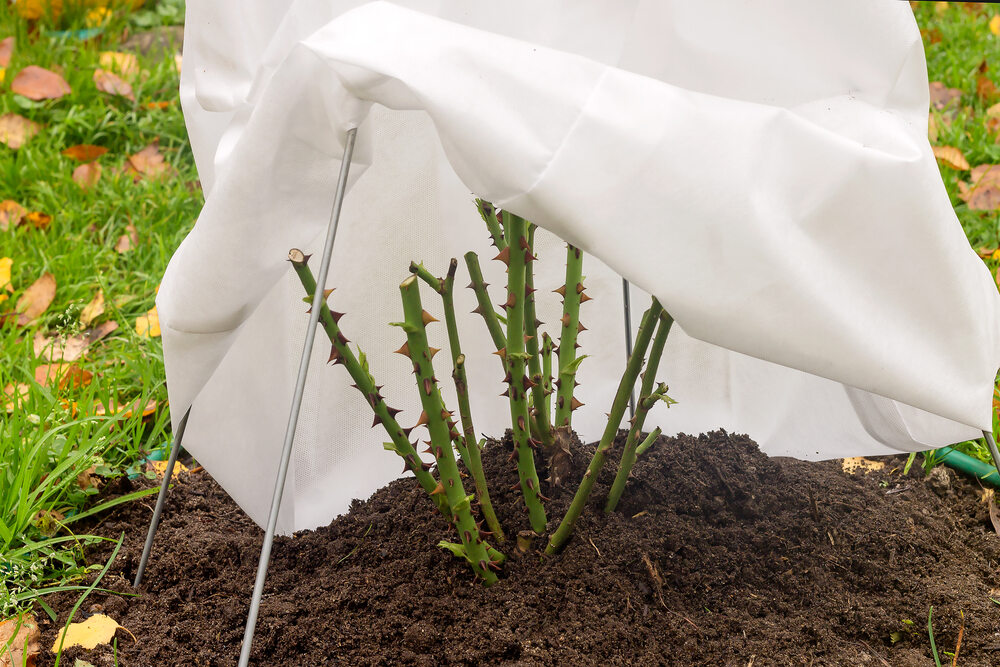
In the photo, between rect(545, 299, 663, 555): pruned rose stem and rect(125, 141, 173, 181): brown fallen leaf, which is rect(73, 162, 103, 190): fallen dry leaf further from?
rect(545, 299, 663, 555): pruned rose stem

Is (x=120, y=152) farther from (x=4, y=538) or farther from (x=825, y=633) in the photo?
(x=825, y=633)

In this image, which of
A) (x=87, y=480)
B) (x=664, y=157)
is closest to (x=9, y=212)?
(x=87, y=480)

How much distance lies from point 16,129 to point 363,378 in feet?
7.47

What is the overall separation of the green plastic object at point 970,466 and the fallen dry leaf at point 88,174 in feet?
8.20

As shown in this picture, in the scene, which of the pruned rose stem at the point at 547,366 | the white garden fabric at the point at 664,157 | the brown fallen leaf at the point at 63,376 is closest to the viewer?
the white garden fabric at the point at 664,157

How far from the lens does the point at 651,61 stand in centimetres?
110

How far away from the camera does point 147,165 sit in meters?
2.90

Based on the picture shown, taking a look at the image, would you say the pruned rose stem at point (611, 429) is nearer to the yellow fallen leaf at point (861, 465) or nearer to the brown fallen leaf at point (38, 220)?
the yellow fallen leaf at point (861, 465)

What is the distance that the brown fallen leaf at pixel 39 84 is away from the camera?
299 centimetres

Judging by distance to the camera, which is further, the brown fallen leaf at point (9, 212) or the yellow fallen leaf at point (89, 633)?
the brown fallen leaf at point (9, 212)

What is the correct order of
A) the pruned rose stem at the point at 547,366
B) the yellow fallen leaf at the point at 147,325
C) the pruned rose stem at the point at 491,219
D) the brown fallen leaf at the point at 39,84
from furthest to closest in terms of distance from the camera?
the brown fallen leaf at the point at 39,84
the yellow fallen leaf at the point at 147,325
the pruned rose stem at the point at 547,366
the pruned rose stem at the point at 491,219

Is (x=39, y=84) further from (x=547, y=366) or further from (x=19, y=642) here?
(x=547, y=366)

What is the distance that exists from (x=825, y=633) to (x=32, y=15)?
3.60 metres

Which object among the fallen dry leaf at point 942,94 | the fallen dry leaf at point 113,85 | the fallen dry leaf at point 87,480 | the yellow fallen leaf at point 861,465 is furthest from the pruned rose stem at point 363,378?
the fallen dry leaf at point 942,94
